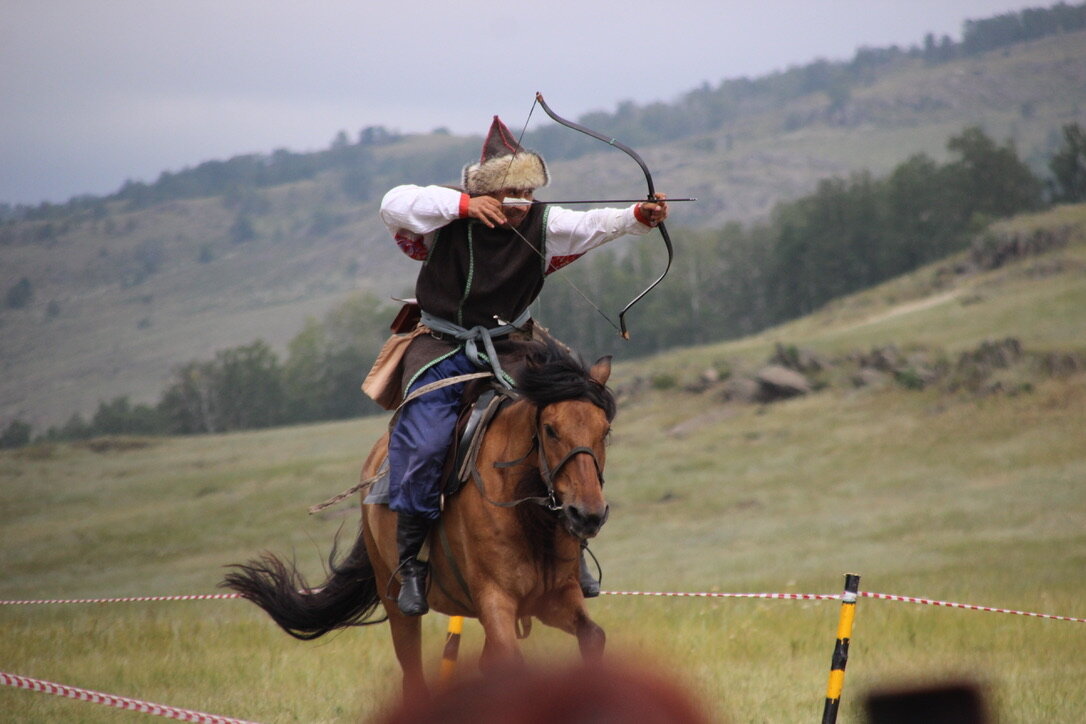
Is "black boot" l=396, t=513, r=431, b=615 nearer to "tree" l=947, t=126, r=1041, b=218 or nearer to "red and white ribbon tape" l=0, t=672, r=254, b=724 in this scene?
"red and white ribbon tape" l=0, t=672, r=254, b=724

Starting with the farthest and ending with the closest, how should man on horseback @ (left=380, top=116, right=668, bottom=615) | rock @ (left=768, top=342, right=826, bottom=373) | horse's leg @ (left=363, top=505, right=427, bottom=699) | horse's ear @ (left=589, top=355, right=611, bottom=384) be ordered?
rock @ (left=768, top=342, right=826, bottom=373) < horse's leg @ (left=363, top=505, right=427, bottom=699) < man on horseback @ (left=380, top=116, right=668, bottom=615) < horse's ear @ (left=589, top=355, right=611, bottom=384)

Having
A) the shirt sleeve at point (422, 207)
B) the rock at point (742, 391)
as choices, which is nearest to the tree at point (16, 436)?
the rock at point (742, 391)

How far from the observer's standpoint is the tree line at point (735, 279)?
93.7 m

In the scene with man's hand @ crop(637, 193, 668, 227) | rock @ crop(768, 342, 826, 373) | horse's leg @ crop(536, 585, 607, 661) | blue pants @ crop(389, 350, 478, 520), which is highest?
man's hand @ crop(637, 193, 668, 227)

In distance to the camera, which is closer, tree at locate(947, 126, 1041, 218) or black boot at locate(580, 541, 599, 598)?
black boot at locate(580, 541, 599, 598)

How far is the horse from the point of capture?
18.7ft

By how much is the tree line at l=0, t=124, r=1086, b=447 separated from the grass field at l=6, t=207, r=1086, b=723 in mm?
24765

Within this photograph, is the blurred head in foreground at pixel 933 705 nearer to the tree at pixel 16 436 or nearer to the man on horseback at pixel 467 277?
the man on horseback at pixel 467 277

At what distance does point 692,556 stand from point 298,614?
18.1 meters

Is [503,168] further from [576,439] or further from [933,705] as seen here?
[933,705]

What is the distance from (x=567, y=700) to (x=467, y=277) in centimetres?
567

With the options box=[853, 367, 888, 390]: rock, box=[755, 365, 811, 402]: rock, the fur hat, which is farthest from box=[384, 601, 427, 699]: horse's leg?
box=[755, 365, 811, 402]: rock

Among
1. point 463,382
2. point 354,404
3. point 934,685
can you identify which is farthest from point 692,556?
point 354,404

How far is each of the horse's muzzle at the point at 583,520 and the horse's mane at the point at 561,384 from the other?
0.61 m
